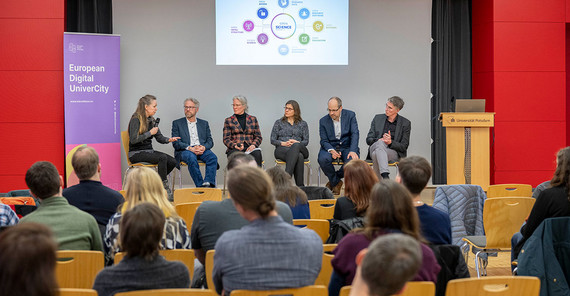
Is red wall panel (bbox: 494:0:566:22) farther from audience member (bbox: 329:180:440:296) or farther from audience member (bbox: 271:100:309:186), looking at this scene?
audience member (bbox: 329:180:440:296)

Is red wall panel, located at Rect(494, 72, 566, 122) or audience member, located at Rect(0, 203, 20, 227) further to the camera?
red wall panel, located at Rect(494, 72, 566, 122)

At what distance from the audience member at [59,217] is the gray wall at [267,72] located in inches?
219

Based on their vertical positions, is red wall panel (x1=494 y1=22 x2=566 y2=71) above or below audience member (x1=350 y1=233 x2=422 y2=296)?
above

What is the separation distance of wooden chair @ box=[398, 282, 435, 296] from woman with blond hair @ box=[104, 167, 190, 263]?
1.27 m

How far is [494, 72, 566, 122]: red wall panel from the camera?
28.6 feet

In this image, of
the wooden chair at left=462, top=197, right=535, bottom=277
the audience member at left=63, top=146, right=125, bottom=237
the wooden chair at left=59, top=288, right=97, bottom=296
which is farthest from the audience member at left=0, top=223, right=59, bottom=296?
the wooden chair at left=462, top=197, right=535, bottom=277

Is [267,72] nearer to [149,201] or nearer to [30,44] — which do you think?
[30,44]

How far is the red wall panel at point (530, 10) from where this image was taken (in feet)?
28.5

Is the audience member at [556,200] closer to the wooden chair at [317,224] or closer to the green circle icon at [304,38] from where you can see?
the wooden chair at [317,224]

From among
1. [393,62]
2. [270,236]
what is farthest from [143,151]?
[270,236]

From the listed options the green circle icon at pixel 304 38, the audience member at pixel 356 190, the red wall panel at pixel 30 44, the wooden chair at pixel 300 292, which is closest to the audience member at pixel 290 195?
the audience member at pixel 356 190

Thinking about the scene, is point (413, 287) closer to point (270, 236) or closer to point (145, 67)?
point (270, 236)

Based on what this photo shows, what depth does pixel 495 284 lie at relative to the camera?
90.0 inches

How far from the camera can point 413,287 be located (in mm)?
2258
